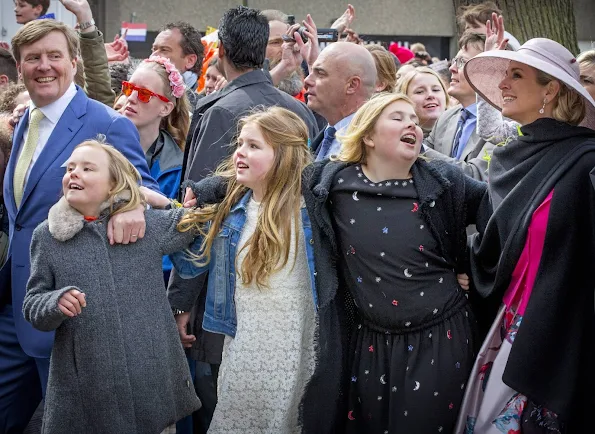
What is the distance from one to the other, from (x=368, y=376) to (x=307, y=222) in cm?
77

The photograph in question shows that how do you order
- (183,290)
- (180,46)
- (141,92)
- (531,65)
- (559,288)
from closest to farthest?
(559,288), (531,65), (183,290), (141,92), (180,46)

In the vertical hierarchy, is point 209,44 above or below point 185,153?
above

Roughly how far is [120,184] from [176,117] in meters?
1.85

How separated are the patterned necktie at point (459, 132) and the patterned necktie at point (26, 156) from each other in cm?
253

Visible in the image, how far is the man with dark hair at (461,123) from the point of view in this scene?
5.34 meters

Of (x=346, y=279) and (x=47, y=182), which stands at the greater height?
(x=47, y=182)

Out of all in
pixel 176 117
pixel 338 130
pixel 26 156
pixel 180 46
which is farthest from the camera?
pixel 180 46

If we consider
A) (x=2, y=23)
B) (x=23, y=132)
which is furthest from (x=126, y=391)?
(x=2, y=23)

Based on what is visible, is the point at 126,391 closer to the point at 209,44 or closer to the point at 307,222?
the point at 307,222

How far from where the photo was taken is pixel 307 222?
4.15 metres

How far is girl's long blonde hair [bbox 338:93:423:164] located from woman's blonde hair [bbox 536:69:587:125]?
661 mm

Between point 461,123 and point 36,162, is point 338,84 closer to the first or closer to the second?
point 461,123

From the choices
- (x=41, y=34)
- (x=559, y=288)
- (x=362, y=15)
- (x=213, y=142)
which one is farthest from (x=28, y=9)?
(x=362, y=15)

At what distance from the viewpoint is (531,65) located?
12.8 ft
